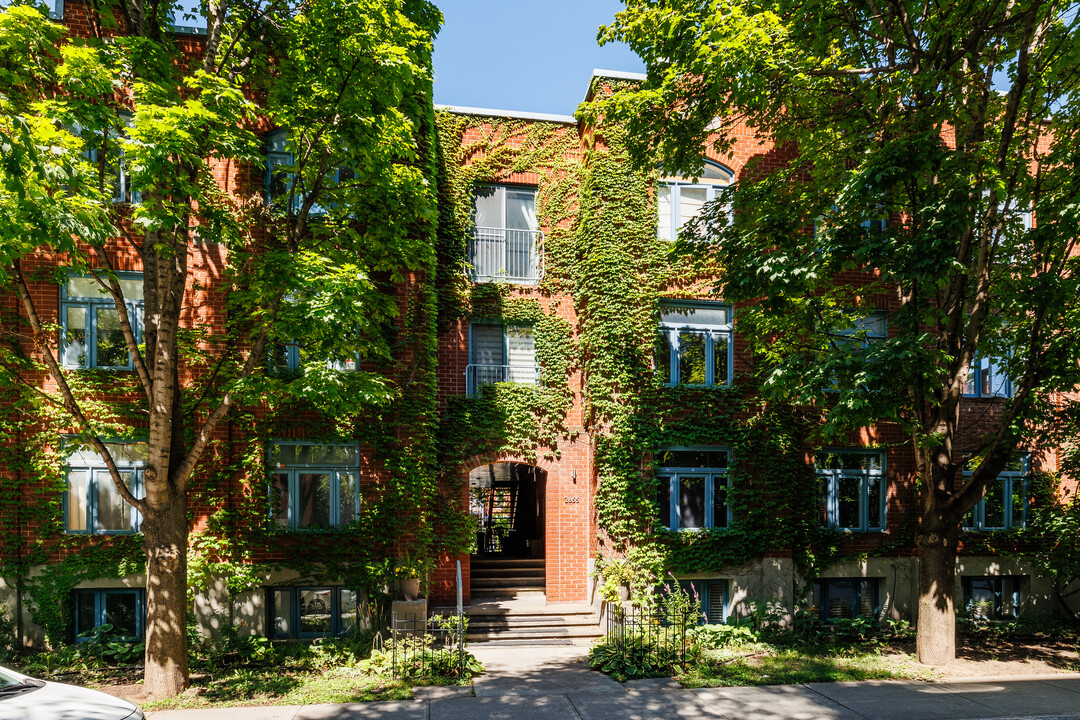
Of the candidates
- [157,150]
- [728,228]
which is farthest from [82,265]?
[728,228]

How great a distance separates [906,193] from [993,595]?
10.4 m

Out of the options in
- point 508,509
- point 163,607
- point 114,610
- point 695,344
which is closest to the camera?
point 163,607

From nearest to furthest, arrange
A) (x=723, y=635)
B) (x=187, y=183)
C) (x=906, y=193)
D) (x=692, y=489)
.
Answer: (x=187, y=183)
(x=906, y=193)
(x=723, y=635)
(x=692, y=489)

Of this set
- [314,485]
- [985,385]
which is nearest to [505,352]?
[314,485]

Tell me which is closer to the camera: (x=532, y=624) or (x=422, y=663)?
(x=422, y=663)

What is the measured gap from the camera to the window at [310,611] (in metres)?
11.9

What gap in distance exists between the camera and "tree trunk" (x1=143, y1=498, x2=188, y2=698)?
342 inches

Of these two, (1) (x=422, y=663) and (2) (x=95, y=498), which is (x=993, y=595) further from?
(2) (x=95, y=498)

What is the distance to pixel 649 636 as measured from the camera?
10.6 m

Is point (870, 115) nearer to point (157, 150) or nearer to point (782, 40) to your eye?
point (782, 40)

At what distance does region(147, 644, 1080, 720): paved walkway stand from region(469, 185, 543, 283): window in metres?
8.23

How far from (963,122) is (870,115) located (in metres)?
1.37

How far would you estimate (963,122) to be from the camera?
32.3 feet

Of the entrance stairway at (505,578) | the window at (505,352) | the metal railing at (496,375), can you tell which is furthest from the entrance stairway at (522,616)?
the window at (505,352)
